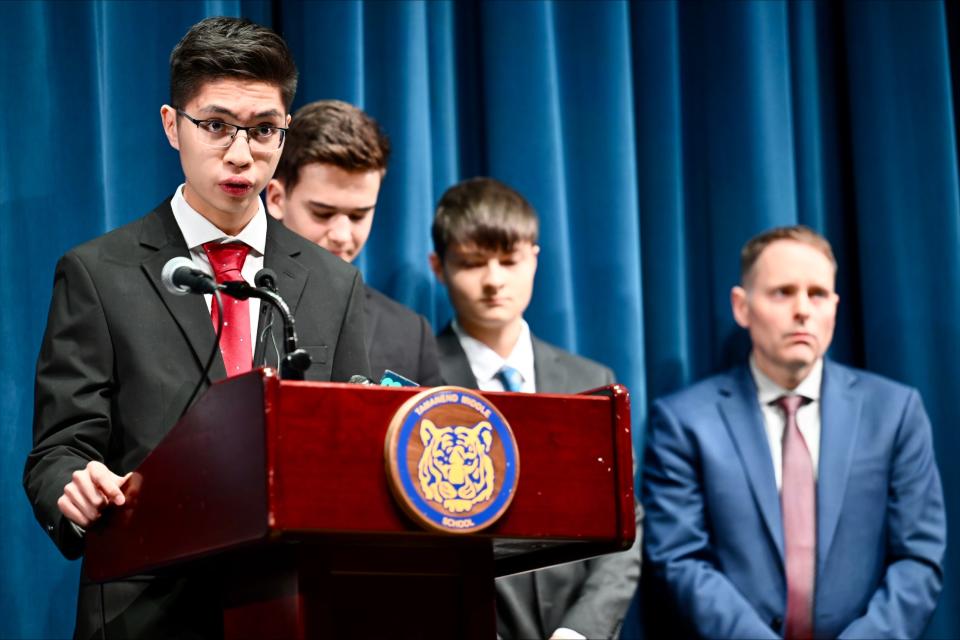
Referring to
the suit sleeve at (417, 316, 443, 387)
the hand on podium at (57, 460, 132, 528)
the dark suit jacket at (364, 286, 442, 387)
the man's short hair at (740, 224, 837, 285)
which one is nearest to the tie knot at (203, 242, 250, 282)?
the hand on podium at (57, 460, 132, 528)

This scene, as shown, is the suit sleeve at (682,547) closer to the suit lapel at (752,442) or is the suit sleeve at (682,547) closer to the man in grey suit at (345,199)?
the suit lapel at (752,442)

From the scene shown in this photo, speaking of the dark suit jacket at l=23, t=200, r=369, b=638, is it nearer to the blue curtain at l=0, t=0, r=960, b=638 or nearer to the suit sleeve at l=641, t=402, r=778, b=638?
the blue curtain at l=0, t=0, r=960, b=638

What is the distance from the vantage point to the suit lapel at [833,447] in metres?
3.12

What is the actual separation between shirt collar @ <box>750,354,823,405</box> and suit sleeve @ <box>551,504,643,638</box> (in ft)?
2.00

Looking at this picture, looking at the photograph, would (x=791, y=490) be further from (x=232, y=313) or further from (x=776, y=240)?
(x=232, y=313)

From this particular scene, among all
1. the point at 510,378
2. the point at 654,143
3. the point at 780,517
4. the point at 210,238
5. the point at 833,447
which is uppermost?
the point at 654,143

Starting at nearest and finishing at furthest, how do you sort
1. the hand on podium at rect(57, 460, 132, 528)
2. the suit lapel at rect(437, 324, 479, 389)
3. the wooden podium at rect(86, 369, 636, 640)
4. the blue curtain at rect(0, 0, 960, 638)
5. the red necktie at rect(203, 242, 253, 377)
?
the wooden podium at rect(86, 369, 636, 640) → the hand on podium at rect(57, 460, 132, 528) → the red necktie at rect(203, 242, 253, 377) → the suit lapel at rect(437, 324, 479, 389) → the blue curtain at rect(0, 0, 960, 638)

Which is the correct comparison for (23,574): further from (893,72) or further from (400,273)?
(893,72)

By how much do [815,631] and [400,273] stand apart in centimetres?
132

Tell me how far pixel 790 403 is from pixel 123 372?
2.03 metres

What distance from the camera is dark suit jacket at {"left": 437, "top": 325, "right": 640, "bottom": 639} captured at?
9.18ft

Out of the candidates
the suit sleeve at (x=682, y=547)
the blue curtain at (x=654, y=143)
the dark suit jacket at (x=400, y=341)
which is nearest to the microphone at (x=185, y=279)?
the dark suit jacket at (x=400, y=341)

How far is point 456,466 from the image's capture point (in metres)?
1.38

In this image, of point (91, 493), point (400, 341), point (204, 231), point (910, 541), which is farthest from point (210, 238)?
point (910, 541)
